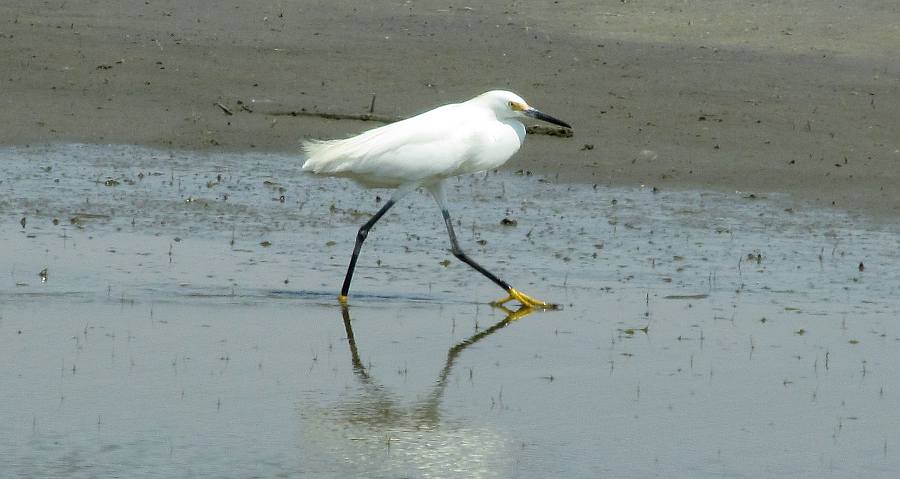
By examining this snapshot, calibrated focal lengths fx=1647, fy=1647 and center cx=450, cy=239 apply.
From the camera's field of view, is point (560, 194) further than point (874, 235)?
Yes

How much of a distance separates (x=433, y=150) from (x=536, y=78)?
23.5 feet

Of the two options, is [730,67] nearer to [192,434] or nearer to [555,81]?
[555,81]

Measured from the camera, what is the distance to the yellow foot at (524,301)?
906 centimetres

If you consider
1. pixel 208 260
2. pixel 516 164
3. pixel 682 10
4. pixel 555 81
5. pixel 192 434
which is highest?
pixel 682 10

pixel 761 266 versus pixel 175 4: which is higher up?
pixel 175 4

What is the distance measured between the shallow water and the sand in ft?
3.75

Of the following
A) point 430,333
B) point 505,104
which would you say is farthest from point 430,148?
point 430,333

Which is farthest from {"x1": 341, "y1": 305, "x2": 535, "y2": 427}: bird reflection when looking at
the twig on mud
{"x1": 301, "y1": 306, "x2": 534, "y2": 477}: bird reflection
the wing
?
the twig on mud

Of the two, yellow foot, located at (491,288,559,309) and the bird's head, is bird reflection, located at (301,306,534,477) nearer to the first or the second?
yellow foot, located at (491,288,559,309)

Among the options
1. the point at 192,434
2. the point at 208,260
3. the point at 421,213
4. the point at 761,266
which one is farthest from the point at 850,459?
the point at 421,213

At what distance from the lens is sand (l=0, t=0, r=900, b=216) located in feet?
45.5

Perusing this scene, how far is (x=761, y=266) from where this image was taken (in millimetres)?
10320

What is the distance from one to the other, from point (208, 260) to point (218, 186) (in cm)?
256

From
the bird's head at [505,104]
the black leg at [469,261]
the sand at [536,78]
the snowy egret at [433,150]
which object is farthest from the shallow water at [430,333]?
the sand at [536,78]
